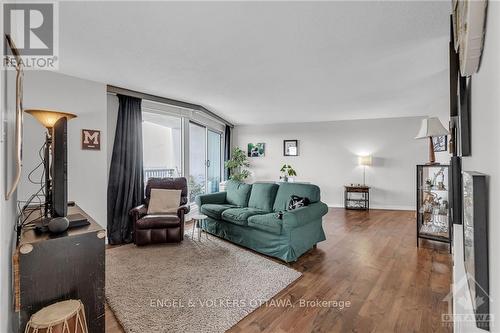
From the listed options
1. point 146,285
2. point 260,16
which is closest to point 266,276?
point 146,285

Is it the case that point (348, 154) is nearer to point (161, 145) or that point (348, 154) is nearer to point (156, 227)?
point (161, 145)

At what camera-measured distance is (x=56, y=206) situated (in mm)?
1718

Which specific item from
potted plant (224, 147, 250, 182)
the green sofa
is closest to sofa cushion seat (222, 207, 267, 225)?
the green sofa

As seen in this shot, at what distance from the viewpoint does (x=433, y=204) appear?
3.72 meters

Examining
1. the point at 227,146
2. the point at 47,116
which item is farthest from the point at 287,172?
the point at 47,116

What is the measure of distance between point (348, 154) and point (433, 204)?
3341 millimetres

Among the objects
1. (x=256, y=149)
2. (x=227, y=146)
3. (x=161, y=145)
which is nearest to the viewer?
(x=161, y=145)

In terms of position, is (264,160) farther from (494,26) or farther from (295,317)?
(494,26)

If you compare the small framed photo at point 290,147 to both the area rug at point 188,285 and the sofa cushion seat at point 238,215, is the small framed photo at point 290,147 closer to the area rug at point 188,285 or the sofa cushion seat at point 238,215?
the sofa cushion seat at point 238,215

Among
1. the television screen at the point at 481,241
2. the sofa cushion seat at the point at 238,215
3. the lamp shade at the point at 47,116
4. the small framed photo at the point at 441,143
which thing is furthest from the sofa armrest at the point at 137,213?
the small framed photo at the point at 441,143

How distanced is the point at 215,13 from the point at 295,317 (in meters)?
2.56

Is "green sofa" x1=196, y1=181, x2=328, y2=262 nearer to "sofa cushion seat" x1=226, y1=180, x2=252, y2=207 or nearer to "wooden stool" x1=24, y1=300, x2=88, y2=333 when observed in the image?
"sofa cushion seat" x1=226, y1=180, x2=252, y2=207

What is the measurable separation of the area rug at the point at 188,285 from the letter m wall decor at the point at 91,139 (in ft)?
4.99

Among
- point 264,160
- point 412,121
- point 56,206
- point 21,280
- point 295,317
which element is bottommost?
point 295,317
